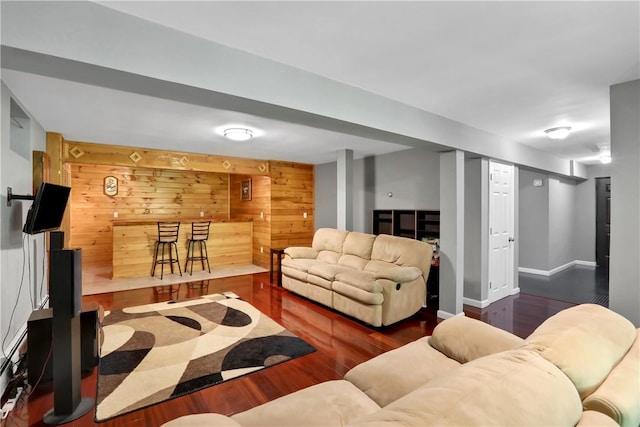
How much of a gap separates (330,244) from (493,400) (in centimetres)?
436

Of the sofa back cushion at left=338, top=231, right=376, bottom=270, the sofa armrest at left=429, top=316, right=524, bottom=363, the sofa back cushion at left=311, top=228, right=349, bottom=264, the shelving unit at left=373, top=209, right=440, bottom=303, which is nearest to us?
the sofa armrest at left=429, top=316, right=524, bottom=363

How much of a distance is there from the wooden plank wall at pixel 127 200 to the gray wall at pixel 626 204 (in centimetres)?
817

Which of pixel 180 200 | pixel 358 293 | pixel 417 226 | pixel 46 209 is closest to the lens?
pixel 46 209

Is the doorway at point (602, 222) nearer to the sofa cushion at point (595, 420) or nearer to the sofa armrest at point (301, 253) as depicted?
the sofa armrest at point (301, 253)

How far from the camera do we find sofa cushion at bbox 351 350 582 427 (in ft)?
2.44


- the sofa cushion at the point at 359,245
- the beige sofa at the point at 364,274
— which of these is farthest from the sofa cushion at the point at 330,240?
the sofa cushion at the point at 359,245

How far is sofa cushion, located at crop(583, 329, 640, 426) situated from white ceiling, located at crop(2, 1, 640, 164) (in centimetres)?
174

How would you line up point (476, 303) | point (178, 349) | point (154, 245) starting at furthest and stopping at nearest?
1. point (154, 245)
2. point (476, 303)
3. point (178, 349)

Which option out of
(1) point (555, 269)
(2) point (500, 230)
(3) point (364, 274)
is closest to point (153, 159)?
(3) point (364, 274)

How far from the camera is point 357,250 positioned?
4.66 meters

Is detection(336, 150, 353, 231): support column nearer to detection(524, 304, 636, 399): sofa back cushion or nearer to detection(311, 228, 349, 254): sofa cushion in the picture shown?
detection(311, 228, 349, 254): sofa cushion

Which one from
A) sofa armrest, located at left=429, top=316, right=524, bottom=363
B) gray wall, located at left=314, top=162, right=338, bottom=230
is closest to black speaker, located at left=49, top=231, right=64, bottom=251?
sofa armrest, located at left=429, top=316, right=524, bottom=363

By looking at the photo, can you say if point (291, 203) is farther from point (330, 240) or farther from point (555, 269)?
point (555, 269)

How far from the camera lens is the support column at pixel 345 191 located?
5.29 m
